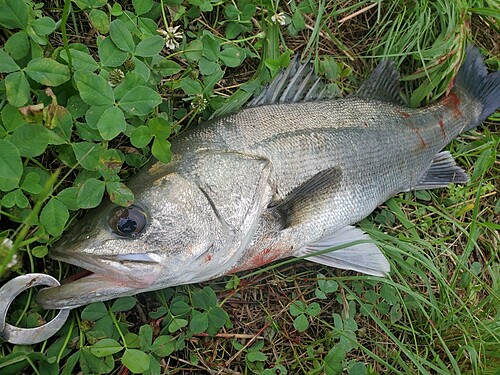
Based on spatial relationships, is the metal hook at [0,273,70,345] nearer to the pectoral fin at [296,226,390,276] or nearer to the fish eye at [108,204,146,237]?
the fish eye at [108,204,146,237]

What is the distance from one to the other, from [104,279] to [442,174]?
2313mm

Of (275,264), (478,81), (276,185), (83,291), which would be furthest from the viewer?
(478,81)

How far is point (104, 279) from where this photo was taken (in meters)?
2.13

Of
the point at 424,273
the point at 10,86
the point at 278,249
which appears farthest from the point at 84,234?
the point at 424,273

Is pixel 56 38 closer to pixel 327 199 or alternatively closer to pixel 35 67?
pixel 35 67

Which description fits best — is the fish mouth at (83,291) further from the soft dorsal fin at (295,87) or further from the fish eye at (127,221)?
the soft dorsal fin at (295,87)

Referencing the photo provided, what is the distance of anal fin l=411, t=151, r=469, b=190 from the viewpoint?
11.0 feet

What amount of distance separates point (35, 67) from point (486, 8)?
2922 mm

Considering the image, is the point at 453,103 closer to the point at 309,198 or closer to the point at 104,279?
the point at 309,198

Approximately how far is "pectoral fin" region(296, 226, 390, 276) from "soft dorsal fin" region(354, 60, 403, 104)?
0.89 m

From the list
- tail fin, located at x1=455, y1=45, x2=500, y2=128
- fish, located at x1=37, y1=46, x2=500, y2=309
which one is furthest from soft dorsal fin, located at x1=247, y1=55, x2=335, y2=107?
tail fin, located at x1=455, y1=45, x2=500, y2=128

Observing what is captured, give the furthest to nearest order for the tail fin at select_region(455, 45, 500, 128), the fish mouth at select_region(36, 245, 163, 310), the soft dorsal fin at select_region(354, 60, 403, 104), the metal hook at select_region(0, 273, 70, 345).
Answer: the tail fin at select_region(455, 45, 500, 128) < the soft dorsal fin at select_region(354, 60, 403, 104) < the metal hook at select_region(0, 273, 70, 345) < the fish mouth at select_region(36, 245, 163, 310)

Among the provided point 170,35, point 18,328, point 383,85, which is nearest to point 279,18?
point 170,35

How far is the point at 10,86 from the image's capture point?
2.17 m
